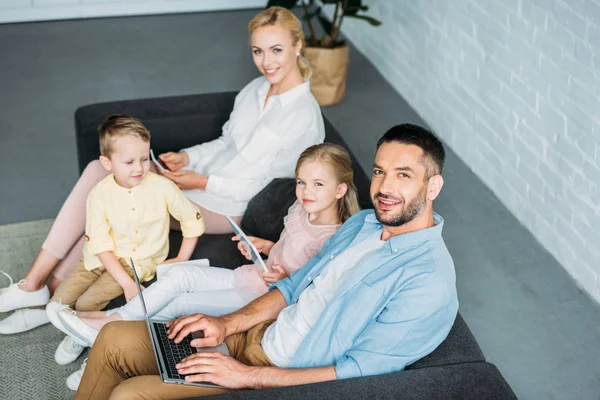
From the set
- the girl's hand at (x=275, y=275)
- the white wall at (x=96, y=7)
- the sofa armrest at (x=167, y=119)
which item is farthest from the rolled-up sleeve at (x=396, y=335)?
the white wall at (x=96, y=7)

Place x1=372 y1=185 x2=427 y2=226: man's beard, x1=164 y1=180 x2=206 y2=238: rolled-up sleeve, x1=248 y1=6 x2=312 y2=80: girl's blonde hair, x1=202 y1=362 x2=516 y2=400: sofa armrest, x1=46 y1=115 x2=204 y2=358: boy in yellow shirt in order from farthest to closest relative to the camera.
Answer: x1=248 y1=6 x2=312 y2=80: girl's blonde hair
x1=164 y1=180 x2=206 y2=238: rolled-up sleeve
x1=46 y1=115 x2=204 y2=358: boy in yellow shirt
x1=372 y1=185 x2=427 y2=226: man's beard
x1=202 y1=362 x2=516 y2=400: sofa armrest

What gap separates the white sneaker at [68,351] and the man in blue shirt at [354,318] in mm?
530

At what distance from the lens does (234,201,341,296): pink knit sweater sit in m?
2.61

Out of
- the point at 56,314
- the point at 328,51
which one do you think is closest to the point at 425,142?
the point at 56,314

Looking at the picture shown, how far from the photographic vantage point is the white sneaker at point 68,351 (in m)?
2.81

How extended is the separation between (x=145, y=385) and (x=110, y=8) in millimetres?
4498

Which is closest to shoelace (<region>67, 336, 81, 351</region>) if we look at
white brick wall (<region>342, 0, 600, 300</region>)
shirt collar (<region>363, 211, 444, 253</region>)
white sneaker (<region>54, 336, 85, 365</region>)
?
white sneaker (<region>54, 336, 85, 365</region>)

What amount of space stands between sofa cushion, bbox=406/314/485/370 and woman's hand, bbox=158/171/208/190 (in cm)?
131

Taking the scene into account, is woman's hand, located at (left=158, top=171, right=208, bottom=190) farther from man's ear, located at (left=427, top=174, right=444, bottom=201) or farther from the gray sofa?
man's ear, located at (left=427, top=174, right=444, bottom=201)

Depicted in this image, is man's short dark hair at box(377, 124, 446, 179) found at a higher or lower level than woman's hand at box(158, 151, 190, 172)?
higher

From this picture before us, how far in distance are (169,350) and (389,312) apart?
631mm

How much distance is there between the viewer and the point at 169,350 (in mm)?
2213

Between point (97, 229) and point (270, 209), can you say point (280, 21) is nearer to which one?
point (270, 209)

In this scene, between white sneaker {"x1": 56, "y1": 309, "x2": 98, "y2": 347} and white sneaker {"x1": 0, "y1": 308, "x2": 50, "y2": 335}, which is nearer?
white sneaker {"x1": 56, "y1": 309, "x2": 98, "y2": 347}
